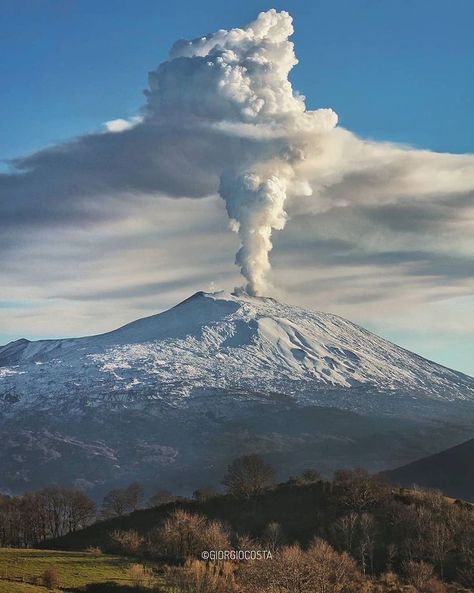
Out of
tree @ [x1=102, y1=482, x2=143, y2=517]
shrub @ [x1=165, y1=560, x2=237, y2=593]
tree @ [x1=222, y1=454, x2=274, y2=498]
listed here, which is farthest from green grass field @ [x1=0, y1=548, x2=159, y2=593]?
tree @ [x1=102, y1=482, x2=143, y2=517]

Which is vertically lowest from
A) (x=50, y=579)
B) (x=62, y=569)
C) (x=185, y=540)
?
(x=185, y=540)

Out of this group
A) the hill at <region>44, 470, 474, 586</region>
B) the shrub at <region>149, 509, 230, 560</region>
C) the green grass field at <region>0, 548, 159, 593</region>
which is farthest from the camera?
the hill at <region>44, 470, 474, 586</region>

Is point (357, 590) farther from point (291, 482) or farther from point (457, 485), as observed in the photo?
point (457, 485)

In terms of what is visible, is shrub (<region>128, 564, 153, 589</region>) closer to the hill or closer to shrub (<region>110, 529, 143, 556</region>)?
the hill

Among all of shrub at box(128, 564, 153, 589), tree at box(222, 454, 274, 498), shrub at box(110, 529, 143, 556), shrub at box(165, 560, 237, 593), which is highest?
tree at box(222, 454, 274, 498)

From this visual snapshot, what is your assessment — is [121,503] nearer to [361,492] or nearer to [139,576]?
[361,492]

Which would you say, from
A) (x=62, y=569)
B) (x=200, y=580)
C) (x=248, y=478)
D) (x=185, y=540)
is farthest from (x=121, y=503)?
(x=200, y=580)

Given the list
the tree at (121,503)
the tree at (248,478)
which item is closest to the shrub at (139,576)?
the tree at (248,478)
